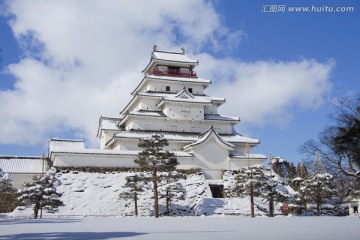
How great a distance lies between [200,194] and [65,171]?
1122 cm

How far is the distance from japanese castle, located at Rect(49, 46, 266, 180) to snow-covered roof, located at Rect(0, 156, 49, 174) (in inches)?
81.1

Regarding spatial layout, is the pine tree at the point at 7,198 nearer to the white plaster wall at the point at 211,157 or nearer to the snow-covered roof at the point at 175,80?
the white plaster wall at the point at 211,157

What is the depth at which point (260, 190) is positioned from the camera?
2667cm

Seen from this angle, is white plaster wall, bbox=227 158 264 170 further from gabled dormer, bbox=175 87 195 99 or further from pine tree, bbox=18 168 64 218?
pine tree, bbox=18 168 64 218

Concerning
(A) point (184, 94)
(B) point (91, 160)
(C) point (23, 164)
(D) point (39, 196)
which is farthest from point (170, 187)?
(C) point (23, 164)

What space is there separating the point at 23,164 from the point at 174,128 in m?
16.2

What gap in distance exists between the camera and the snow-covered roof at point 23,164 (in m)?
38.4

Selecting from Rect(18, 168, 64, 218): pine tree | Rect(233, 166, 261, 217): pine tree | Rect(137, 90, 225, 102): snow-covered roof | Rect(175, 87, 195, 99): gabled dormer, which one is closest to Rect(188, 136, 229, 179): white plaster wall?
Rect(175, 87, 195, 99): gabled dormer

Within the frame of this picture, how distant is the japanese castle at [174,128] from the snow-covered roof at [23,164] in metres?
2.06

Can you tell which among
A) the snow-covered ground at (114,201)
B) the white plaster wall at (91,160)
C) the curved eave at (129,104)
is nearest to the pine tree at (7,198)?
the snow-covered ground at (114,201)

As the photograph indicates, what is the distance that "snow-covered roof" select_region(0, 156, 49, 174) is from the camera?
38.4 meters

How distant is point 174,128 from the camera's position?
40969mm

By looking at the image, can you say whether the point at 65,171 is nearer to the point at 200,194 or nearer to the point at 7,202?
the point at 7,202

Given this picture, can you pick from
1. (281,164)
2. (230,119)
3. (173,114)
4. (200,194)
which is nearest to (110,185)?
(200,194)
